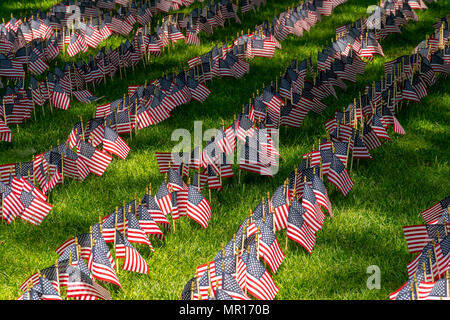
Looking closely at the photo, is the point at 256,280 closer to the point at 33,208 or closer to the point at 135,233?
the point at 135,233

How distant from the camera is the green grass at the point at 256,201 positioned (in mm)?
7699

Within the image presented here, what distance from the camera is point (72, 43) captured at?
607 inches

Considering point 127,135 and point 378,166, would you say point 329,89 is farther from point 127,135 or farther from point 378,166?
point 127,135

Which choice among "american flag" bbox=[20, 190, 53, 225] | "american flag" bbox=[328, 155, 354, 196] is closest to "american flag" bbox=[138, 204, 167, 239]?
"american flag" bbox=[20, 190, 53, 225]

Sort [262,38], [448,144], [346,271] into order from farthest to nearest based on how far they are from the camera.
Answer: [262,38], [448,144], [346,271]

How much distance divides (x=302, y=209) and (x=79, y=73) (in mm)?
6681

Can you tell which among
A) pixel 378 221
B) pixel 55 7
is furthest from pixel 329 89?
pixel 55 7

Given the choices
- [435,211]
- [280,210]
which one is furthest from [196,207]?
[435,211]

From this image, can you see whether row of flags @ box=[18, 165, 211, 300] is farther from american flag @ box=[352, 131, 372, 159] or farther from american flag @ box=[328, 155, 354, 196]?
american flag @ box=[352, 131, 372, 159]

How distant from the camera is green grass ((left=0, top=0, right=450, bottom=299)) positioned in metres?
7.70

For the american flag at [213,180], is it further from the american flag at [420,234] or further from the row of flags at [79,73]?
the row of flags at [79,73]

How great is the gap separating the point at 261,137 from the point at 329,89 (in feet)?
9.70

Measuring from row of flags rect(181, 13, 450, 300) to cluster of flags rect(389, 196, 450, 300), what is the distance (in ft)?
0.08

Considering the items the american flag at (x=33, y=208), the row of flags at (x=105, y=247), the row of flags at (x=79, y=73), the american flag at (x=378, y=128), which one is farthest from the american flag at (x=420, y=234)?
the row of flags at (x=79, y=73)
